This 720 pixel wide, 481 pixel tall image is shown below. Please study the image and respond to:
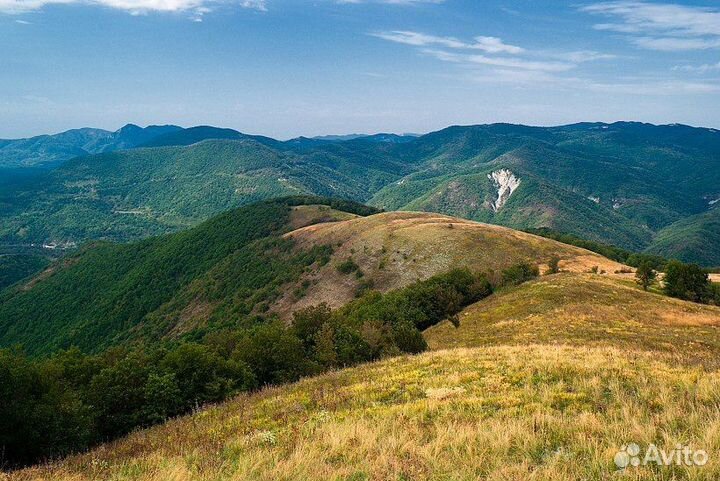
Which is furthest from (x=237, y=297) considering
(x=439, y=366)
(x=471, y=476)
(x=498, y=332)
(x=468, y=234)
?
(x=471, y=476)

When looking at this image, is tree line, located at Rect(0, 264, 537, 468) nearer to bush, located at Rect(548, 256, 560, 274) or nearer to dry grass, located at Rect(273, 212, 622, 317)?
bush, located at Rect(548, 256, 560, 274)

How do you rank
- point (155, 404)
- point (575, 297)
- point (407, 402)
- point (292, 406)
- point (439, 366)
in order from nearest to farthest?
point (407, 402) < point (292, 406) < point (439, 366) < point (155, 404) < point (575, 297)

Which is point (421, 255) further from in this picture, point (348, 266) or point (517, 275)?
point (517, 275)

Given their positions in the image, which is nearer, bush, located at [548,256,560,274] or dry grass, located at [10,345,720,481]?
dry grass, located at [10,345,720,481]

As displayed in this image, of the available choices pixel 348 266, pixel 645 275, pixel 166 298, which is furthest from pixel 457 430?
pixel 166 298

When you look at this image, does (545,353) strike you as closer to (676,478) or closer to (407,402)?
(407,402)

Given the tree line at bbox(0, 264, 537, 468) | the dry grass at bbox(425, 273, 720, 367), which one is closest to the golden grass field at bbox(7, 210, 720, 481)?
the tree line at bbox(0, 264, 537, 468)

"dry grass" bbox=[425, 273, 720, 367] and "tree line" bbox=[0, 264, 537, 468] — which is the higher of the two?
"tree line" bbox=[0, 264, 537, 468]
